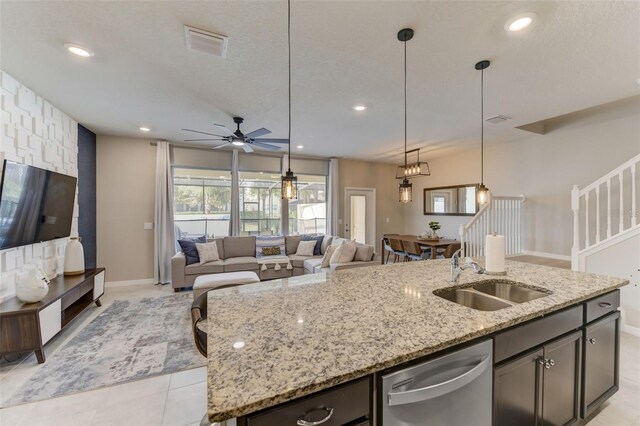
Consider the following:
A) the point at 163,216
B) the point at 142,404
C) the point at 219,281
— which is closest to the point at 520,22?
the point at 142,404

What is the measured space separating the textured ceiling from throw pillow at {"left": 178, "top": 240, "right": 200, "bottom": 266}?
209 cm

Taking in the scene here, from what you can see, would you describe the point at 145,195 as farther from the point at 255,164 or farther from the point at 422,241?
the point at 422,241

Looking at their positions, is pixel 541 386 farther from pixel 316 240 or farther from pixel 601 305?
pixel 316 240

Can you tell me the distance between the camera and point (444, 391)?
3.31 ft

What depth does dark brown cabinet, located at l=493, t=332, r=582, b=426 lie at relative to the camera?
1257 millimetres

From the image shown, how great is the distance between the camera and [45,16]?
1825 millimetres

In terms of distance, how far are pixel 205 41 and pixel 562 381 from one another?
129 inches

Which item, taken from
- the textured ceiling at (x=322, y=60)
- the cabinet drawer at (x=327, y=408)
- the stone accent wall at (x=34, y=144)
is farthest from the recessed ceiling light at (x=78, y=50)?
the cabinet drawer at (x=327, y=408)

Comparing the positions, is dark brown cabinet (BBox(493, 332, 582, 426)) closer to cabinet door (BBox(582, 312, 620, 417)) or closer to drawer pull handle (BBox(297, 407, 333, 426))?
cabinet door (BBox(582, 312, 620, 417))

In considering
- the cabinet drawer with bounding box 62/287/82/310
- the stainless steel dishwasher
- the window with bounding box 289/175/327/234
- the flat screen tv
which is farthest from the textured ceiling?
the window with bounding box 289/175/327/234

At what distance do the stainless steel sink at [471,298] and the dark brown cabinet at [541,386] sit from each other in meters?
0.32

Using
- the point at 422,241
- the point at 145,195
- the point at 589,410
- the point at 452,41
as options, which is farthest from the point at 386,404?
the point at 145,195

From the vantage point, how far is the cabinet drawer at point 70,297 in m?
2.84

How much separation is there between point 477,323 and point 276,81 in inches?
107
